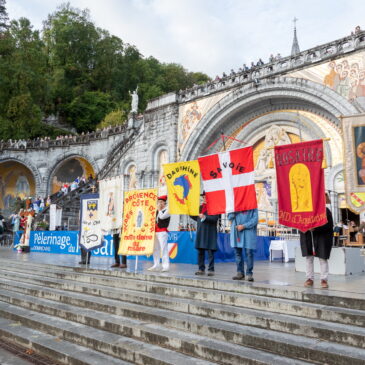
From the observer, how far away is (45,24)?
162 feet

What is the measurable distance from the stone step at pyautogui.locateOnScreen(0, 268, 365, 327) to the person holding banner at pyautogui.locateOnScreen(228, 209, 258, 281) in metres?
0.93

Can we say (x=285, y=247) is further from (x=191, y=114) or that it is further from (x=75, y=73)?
(x=75, y=73)

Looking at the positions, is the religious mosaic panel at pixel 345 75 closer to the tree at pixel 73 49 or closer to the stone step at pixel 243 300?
the stone step at pixel 243 300

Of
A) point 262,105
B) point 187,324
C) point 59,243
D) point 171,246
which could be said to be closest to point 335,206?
point 262,105

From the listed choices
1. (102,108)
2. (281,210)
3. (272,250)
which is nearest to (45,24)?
(102,108)

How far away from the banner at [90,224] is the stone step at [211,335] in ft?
11.2

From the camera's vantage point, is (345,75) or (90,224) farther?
(345,75)

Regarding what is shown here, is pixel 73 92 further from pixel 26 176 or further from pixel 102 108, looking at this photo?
pixel 26 176

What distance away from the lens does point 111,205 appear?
897 cm

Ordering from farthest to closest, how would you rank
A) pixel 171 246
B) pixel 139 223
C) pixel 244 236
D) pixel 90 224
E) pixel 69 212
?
1. pixel 69 212
2. pixel 171 246
3. pixel 90 224
4. pixel 139 223
5. pixel 244 236

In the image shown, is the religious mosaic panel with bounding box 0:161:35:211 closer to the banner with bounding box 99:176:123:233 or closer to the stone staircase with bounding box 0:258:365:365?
the banner with bounding box 99:176:123:233

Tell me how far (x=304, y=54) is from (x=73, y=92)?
31.8 metres

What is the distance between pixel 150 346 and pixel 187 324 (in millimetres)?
513

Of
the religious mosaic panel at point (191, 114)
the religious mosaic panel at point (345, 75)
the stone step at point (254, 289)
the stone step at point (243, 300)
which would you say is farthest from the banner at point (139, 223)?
the religious mosaic panel at point (191, 114)
